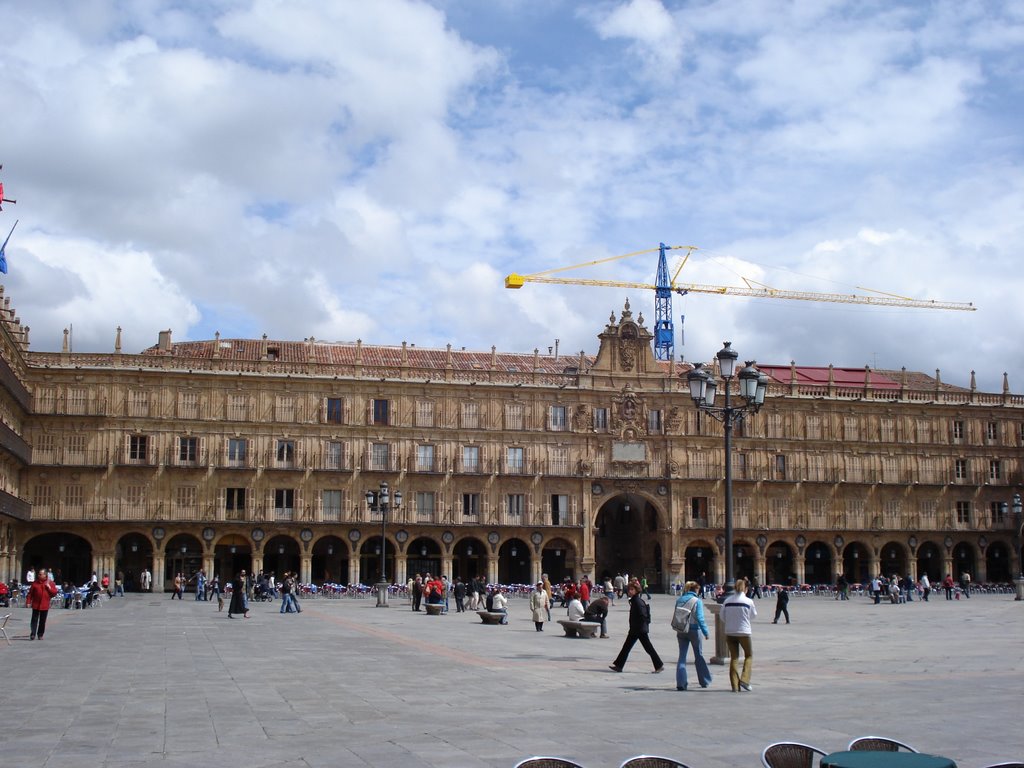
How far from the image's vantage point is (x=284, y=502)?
64125mm

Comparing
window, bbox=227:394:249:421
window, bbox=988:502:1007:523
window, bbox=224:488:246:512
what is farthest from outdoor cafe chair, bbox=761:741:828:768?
window, bbox=988:502:1007:523

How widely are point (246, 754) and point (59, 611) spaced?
106 feet

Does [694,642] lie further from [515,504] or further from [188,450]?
[515,504]

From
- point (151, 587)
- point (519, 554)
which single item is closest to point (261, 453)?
point (151, 587)

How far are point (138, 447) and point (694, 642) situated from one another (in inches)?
1990

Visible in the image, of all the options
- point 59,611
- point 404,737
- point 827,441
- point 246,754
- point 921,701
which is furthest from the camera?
point 827,441

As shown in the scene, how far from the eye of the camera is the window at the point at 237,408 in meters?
63.9

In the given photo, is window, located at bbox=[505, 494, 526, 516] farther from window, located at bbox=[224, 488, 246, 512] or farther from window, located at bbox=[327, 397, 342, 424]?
window, located at bbox=[224, 488, 246, 512]

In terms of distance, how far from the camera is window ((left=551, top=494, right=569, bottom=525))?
68062 millimetres

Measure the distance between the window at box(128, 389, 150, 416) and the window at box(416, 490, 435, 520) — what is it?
51.8ft

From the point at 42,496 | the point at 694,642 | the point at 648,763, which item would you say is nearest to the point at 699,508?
the point at 42,496

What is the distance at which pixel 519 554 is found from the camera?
70000 millimetres

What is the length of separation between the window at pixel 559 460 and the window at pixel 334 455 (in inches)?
484

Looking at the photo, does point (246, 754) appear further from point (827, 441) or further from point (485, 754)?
point (827, 441)
